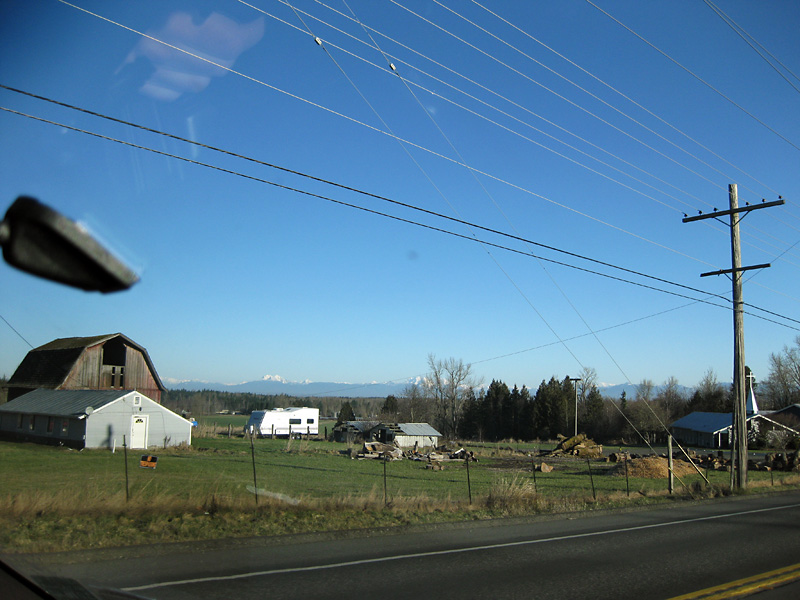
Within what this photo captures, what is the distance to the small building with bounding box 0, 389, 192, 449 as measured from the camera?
129 ft

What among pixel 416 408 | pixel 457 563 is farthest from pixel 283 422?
pixel 457 563

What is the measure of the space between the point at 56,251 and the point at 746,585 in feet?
29.7

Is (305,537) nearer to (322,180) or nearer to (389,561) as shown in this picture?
(389,561)

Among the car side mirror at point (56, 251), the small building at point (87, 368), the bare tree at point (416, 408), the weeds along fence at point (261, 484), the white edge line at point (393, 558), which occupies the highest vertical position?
the car side mirror at point (56, 251)

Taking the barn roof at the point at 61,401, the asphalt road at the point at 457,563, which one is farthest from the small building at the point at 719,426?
the asphalt road at the point at 457,563

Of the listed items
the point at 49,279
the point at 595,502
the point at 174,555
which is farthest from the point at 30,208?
the point at 595,502

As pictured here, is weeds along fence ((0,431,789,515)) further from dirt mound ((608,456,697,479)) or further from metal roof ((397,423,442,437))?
metal roof ((397,423,442,437))

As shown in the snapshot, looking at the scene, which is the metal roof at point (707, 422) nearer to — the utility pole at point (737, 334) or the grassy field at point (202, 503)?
the grassy field at point (202, 503)

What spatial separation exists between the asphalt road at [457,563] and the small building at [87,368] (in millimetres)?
28000

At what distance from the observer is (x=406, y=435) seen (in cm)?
7025

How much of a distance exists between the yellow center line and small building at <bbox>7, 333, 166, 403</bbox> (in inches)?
1315

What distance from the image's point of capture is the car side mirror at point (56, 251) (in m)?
3.29

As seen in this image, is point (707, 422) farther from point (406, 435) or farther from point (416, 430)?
point (406, 435)

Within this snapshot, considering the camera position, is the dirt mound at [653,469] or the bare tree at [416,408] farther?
the bare tree at [416,408]
